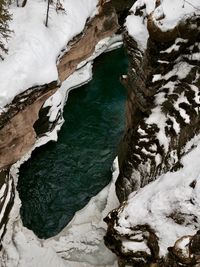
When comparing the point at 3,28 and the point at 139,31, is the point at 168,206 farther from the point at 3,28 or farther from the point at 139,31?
the point at 3,28

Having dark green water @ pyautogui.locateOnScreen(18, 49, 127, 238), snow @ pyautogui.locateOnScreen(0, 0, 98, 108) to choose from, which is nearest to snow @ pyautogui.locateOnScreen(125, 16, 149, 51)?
snow @ pyautogui.locateOnScreen(0, 0, 98, 108)

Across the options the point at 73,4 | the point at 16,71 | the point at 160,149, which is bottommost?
the point at 160,149

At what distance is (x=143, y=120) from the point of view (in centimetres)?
1360

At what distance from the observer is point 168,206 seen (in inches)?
417

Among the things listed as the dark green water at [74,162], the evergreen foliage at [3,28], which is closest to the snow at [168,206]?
the dark green water at [74,162]

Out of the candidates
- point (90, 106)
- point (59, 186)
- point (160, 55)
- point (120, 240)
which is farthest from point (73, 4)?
point (120, 240)

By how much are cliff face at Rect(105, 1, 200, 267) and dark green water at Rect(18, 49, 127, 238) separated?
3.20 meters

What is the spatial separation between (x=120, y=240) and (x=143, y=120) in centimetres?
388

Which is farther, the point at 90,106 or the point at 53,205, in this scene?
the point at 90,106

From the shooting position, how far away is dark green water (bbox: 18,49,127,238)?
687 inches

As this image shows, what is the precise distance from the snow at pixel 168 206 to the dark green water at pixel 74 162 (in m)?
5.95

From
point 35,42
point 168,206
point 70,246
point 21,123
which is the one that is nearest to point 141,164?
point 168,206

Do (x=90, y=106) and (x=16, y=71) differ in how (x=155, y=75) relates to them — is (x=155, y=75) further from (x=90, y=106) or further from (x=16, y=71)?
(x=90, y=106)

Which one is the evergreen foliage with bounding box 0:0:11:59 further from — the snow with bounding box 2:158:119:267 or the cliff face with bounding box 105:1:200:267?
the snow with bounding box 2:158:119:267
